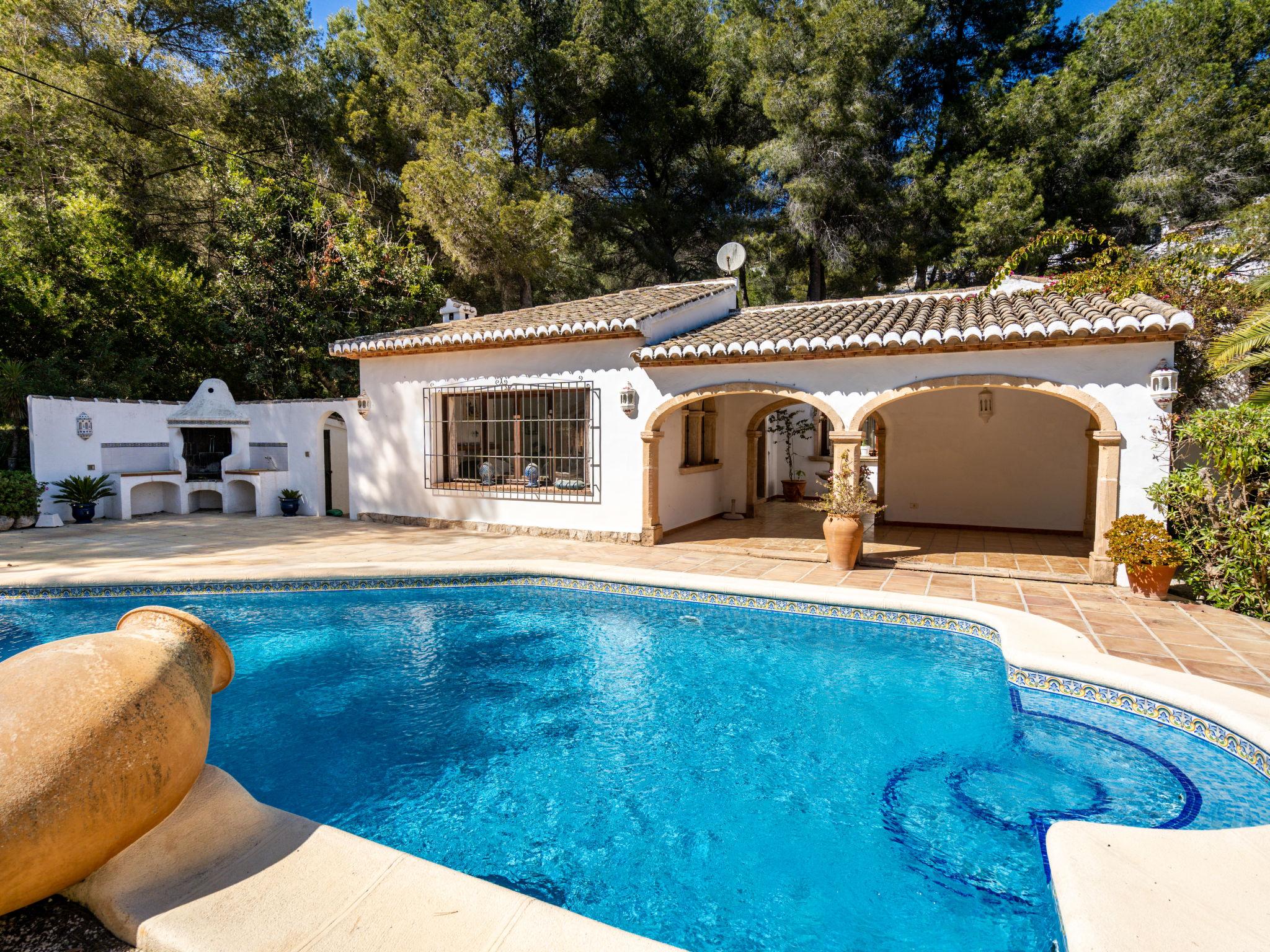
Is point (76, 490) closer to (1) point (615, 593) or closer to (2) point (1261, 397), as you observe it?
(1) point (615, 593)

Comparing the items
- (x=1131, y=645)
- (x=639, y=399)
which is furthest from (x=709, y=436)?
(x=1131, y=645)

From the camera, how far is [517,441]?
39.6ft

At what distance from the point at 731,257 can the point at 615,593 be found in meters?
9.20

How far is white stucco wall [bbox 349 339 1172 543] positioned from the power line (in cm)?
899

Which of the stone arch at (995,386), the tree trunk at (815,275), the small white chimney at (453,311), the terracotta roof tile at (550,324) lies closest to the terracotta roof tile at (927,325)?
the stone arch at (995,386)

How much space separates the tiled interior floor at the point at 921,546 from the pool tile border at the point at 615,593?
7.11 ft

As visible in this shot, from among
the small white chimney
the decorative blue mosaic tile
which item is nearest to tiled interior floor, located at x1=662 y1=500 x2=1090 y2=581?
the decorative blue mosaic tile

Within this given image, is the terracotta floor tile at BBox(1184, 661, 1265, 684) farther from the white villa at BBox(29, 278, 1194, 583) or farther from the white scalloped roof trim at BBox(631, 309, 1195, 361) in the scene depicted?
the white scalloped roof trim at BBox(631, 309, 1195, 361)

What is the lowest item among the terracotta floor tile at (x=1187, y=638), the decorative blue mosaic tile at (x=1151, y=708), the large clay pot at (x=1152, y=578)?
the decorative blue mosaic tile at (x=1151, y=708)

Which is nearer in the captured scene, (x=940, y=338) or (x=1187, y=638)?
(x=1187, y=638)

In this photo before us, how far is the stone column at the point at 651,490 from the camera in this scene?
10648 millimetres

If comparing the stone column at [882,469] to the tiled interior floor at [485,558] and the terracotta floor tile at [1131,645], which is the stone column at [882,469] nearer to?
the tiled interior floor at [485,558]

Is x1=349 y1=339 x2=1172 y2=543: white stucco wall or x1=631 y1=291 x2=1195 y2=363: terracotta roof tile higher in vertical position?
x1=631 y1=291 x2=1195 y2=363: terracotta roof tile

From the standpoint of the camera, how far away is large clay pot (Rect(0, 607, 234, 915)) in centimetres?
216
